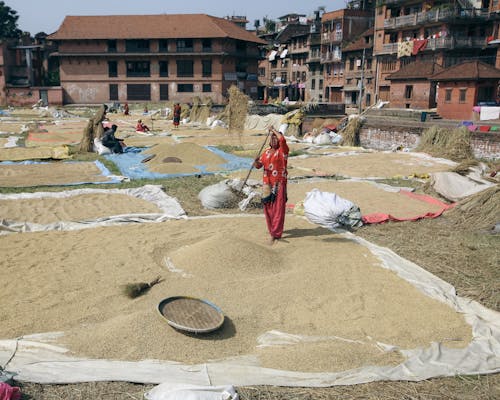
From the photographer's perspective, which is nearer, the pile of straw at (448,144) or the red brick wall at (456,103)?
the pile of straw at (448,144)

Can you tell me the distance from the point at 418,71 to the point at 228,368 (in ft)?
108

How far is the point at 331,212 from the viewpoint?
704 centimetres

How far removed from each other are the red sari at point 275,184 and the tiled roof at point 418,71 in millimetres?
28758

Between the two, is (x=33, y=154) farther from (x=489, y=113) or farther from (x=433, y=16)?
(x=433, y=16)

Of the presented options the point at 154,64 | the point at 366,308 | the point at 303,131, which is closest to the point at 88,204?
the point at 366,308

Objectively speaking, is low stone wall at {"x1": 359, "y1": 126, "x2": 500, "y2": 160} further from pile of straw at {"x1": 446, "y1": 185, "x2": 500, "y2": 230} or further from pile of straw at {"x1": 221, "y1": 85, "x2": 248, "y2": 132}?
pile of straw at {"x1": 446, "y1": 185, "x2": 500, "y2": 230}

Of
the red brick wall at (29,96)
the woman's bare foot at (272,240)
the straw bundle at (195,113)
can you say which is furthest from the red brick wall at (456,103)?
the red brick wall at (29,96)

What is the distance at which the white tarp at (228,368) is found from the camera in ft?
11.1

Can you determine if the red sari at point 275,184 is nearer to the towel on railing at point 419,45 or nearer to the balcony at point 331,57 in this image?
the towel on railing at point 419,45

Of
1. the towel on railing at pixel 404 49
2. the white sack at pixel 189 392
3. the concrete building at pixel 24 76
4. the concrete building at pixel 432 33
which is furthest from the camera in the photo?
the concrete building at pixel 24 76

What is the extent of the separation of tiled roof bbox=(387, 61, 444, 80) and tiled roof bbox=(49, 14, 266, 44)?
1479 centimetres

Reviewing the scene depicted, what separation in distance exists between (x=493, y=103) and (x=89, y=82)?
31343 mm

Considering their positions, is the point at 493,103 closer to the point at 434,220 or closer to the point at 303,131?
the point at 303,131

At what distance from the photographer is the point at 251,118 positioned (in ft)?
76.4
